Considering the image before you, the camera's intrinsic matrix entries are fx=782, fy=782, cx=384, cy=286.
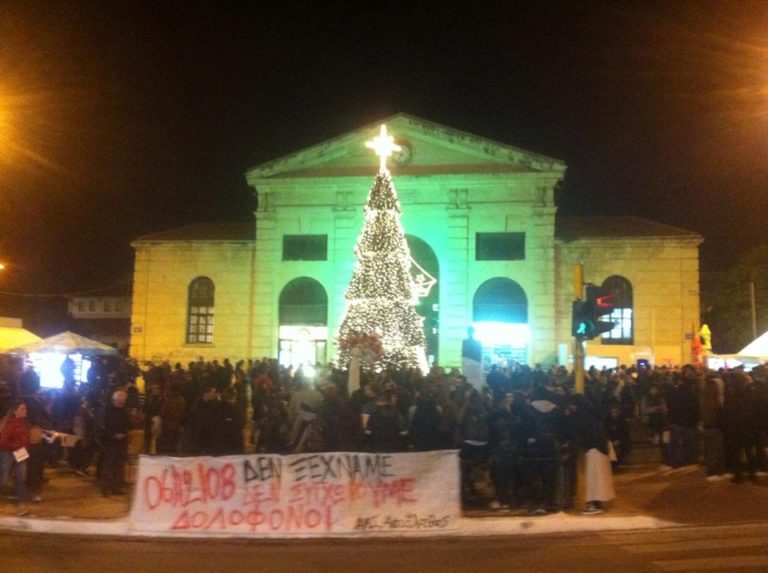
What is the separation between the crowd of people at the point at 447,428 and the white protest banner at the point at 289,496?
1553 mm

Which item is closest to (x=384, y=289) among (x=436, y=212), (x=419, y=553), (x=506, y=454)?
(x=436, y=212)

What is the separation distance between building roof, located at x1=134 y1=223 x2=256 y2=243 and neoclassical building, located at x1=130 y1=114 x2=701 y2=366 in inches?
10.6

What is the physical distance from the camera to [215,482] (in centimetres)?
996

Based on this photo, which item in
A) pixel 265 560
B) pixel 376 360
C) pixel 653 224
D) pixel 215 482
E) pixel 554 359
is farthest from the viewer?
pixel 653 224

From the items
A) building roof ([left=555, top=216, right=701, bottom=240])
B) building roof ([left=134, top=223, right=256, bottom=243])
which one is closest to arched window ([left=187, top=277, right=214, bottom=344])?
building roof ([left=134, top=223, right=256, bottom=243])

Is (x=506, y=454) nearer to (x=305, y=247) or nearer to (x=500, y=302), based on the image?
(x=500, y=302)

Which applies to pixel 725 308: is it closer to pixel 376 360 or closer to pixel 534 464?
pixel 376 360

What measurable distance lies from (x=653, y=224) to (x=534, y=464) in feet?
81.8

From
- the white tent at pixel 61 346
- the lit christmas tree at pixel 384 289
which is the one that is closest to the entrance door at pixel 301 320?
the lit christmas tree at pixel 384 289

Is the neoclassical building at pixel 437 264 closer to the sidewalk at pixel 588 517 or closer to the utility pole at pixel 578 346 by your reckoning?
the sidewalk at pixel 588 517

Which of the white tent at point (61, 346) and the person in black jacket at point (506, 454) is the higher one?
the white tent at point (61, 346)

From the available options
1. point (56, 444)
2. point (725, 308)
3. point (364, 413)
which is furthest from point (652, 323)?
point (56, 444)

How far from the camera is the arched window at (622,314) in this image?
105 feet

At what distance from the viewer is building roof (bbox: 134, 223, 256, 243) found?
3488cm
